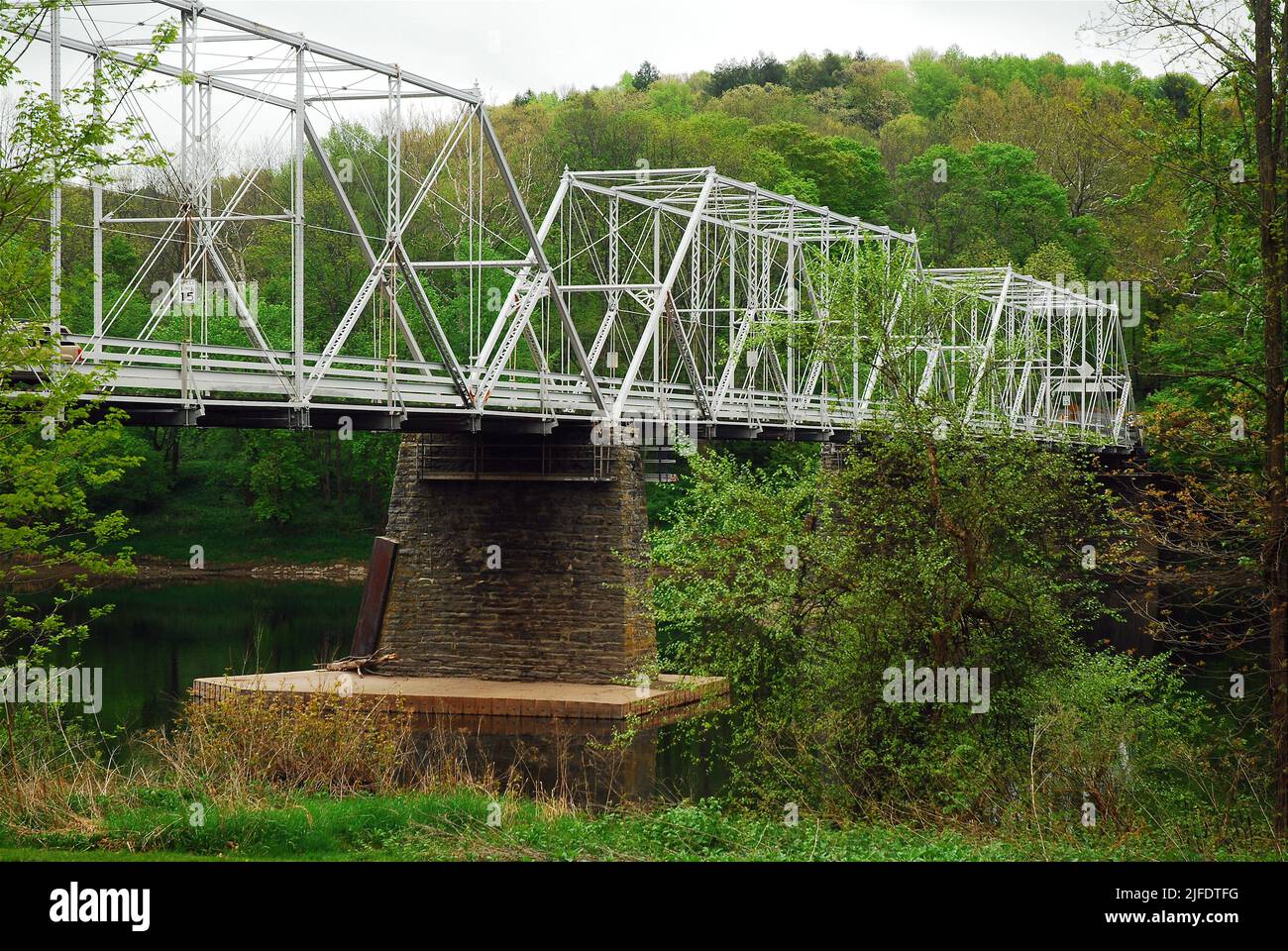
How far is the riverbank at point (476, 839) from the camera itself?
1209 cm

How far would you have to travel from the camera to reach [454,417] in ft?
87.2

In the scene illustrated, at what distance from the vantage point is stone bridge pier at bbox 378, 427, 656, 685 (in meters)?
29.1

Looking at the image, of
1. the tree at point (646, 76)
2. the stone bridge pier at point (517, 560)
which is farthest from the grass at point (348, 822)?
the tree at point (646, 76)

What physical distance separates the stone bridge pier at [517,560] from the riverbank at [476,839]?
14.4m

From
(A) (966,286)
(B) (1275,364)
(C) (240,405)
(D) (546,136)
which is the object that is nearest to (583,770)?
(C) (240,405)

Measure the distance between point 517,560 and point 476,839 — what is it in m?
17.1

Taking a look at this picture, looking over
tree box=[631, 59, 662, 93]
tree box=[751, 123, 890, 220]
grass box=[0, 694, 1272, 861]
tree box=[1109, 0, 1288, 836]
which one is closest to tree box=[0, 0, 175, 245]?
grass box=[0, 694, 1272, 861]

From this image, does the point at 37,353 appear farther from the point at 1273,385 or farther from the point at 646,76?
the point at 646,76

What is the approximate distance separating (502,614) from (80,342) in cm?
1239

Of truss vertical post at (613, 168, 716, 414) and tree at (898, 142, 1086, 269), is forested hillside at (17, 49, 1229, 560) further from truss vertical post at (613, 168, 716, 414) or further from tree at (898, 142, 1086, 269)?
truss vertical post at (613, 168, 716, 414)

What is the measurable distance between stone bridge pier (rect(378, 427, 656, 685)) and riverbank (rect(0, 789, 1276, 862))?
14.4m

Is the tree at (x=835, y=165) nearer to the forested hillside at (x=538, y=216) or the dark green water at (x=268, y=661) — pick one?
the forested hillside at (x=538, y=216)

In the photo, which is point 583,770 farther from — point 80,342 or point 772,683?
point 80,342

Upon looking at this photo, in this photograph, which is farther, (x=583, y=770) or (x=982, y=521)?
(x=583, y=770)
